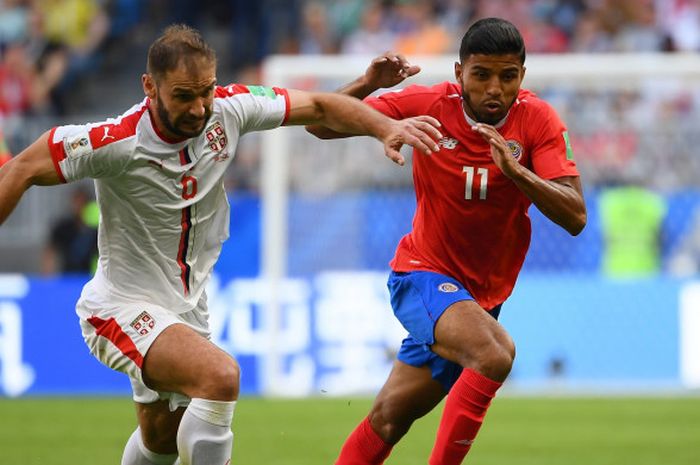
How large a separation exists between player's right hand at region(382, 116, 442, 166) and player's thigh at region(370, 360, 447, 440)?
1.27 m

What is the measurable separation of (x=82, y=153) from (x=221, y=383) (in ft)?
3.68

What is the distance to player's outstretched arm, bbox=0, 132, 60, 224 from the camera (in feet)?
17.6

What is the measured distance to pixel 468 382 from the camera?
5.82m

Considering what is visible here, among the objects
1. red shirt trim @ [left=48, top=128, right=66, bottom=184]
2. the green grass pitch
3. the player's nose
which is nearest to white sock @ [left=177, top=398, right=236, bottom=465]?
red shirt trim @ [left=48, top=128, right=66, bottom=184]

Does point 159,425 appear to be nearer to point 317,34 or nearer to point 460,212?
point 460,212

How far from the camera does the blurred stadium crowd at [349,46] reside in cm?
1355

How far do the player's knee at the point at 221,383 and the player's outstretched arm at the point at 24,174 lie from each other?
1.03 metres

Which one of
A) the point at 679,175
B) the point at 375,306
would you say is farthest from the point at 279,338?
the point at 679,175

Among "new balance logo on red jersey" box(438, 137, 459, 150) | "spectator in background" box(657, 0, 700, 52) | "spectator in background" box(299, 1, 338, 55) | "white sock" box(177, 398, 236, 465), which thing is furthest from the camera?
"spectator in background" box(299, 1, 338, 55)

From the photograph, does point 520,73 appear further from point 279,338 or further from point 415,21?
point 415,21

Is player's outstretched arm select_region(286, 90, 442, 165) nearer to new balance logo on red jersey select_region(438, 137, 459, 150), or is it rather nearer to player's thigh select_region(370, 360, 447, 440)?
new balance logo on red jersey select_region(438, 137, 459, 150)

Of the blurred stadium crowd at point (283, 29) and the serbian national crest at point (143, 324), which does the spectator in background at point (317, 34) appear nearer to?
the blurred stadium crowd at point (283, 29)

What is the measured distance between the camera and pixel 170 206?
5.88 m

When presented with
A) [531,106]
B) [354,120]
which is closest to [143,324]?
[354,120]
